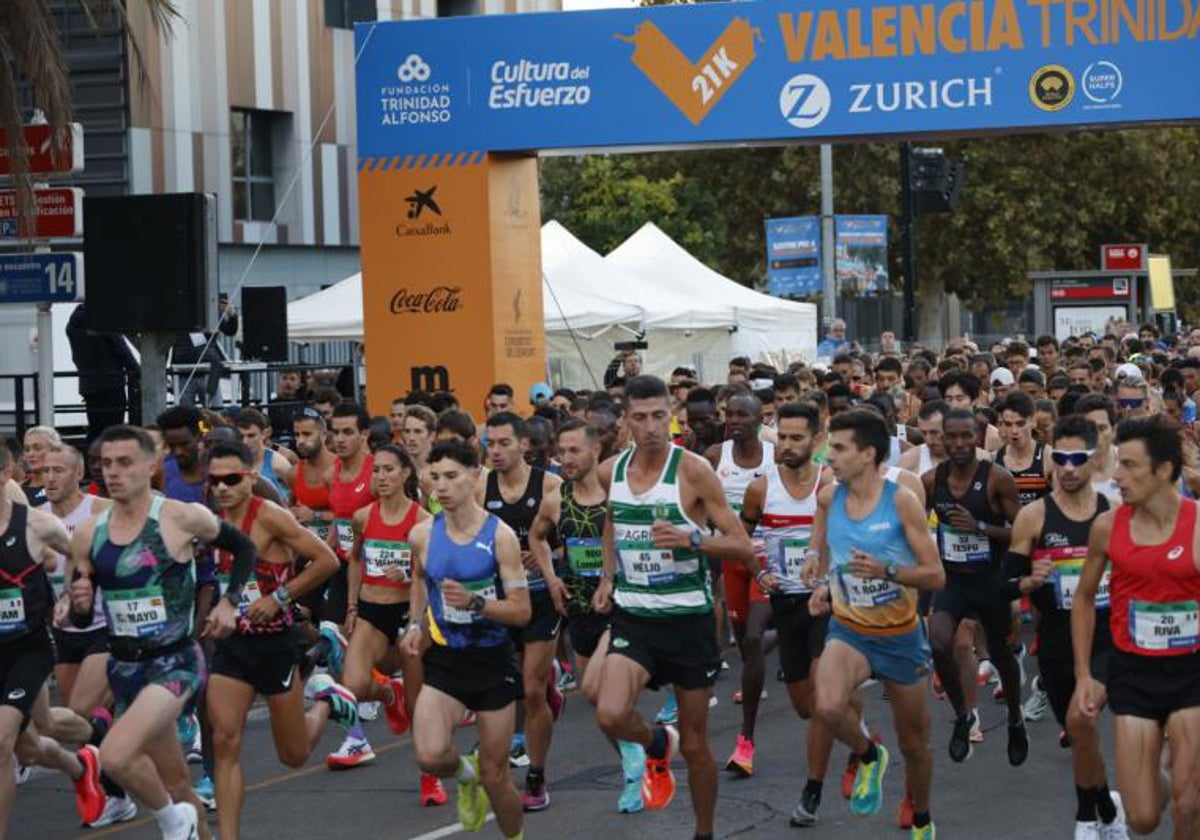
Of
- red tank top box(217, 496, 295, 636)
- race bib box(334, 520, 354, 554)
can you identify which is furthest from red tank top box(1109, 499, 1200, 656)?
race bib box(334, 520, 354, 554)

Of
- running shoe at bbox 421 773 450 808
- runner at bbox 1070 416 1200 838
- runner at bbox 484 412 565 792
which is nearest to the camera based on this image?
runner at bbox 1070 416 1200 838

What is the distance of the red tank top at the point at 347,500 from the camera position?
1259 cm

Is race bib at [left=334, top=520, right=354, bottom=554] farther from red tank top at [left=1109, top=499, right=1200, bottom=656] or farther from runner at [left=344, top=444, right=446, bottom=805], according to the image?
red tank top at [left=1109, top=499, right=1200, bottom=656]

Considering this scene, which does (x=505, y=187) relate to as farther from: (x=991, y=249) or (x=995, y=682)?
(x=991, y=249)

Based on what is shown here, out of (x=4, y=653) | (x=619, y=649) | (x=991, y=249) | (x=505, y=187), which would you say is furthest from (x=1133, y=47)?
(x=991, y=249)

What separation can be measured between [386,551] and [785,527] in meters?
2.07

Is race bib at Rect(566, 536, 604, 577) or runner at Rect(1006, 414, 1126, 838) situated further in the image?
race bib at Rect(566, 536, 604, 577)

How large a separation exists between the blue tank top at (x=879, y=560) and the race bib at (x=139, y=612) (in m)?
2.81

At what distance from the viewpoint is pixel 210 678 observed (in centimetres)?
926

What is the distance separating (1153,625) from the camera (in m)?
7.72

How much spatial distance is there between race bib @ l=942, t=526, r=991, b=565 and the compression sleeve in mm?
3856

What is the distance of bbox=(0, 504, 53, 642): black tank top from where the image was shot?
29.3 ft

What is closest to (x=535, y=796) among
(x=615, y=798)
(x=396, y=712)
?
(x=615, y=798)

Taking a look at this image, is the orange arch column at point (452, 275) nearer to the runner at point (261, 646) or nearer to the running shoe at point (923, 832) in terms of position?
the runner at point (261, 646)
